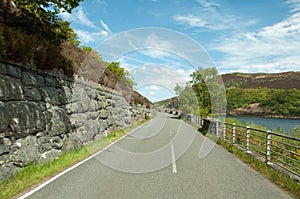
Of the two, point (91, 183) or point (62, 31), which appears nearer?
point (91, 183)

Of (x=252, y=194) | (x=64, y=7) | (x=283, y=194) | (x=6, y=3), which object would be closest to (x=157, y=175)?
(x=252, y=194)

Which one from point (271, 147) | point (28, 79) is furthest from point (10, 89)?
point (271, 147)

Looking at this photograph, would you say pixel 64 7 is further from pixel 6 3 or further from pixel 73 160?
pixel 73 160

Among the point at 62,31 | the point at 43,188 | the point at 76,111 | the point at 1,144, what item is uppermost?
the point at 62,31

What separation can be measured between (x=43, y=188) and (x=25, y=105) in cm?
293

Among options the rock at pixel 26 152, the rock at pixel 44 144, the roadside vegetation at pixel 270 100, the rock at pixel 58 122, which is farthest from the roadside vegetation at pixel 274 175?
the roadside vegetation at pixel 270 100

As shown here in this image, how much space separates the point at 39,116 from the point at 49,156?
1477 millimetres

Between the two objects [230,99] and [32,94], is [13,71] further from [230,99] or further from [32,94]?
[230,99]

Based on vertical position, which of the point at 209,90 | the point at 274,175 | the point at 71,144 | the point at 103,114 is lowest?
the point at 274,175

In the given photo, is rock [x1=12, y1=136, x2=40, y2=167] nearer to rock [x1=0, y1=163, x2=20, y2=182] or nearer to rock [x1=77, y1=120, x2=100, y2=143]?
rock [x1=0, y1=163, x2=20, y2=182]

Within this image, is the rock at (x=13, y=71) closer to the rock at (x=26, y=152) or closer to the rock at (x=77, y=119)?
the rock at (x=26, y=152)

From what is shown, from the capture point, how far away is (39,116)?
9.09 meters

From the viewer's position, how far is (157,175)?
8008 millimetres

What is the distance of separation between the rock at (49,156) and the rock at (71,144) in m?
0.63
